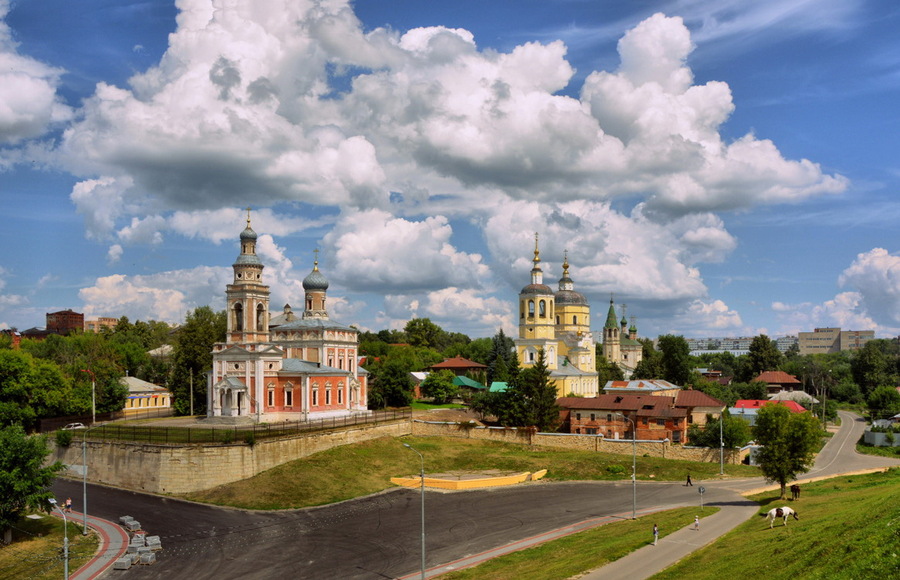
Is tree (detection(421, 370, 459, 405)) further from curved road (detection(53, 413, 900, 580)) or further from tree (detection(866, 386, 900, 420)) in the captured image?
tree (detection(866, 386, 900, 420))

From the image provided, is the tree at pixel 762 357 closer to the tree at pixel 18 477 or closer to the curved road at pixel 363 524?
the curved road at pixel 363 524

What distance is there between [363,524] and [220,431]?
725 inches

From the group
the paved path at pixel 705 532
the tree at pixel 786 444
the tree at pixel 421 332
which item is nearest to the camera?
the paved path at pixel 705 532

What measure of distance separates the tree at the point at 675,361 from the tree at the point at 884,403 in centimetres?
2565

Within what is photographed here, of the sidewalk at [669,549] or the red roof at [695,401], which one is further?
the red roof at [695,401]

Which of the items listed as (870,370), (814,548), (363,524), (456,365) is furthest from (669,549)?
(870,370)

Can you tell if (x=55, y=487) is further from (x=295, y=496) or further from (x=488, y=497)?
(x=488, y=497)

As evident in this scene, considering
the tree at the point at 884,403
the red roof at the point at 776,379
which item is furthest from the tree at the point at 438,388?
the tree at the point at 884,403

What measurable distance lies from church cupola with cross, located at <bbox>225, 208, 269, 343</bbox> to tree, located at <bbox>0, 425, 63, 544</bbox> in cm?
2763

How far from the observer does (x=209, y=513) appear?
44.2 metres

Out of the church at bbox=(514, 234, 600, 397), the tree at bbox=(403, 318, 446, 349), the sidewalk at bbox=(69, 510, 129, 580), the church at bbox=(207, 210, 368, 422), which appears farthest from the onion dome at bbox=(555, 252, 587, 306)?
the sidewalk at bbox=(69, 510, 129, 580)

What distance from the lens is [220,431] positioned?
54688 millimetres

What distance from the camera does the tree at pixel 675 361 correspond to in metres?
110

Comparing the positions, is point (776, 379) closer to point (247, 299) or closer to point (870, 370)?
point (870, 370)
